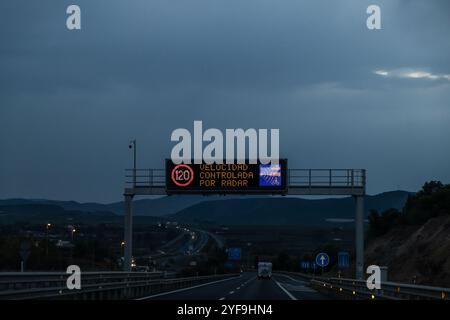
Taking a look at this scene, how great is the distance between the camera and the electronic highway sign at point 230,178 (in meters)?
46.2

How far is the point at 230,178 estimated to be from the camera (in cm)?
4616

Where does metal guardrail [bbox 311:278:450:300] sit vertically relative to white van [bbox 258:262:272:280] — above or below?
above

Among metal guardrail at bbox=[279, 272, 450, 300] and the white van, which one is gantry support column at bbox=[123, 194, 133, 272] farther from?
the white van

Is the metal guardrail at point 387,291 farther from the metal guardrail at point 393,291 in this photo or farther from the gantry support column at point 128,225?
the gantry support column at point 128,225

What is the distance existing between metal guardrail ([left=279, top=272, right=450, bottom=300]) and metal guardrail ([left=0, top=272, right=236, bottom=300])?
910 centimetres

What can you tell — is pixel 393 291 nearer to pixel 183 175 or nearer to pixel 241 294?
pixel 241 294

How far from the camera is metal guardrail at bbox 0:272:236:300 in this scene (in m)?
22.3

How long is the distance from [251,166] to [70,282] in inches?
790

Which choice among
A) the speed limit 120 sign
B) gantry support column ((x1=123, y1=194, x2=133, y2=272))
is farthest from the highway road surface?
the speed limit 120 sign

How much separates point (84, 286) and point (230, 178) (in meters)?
18.8

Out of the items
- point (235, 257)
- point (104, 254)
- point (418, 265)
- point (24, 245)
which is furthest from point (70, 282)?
point (235, 257)

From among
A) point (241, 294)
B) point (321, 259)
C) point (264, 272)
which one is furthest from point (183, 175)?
point (264, 272)

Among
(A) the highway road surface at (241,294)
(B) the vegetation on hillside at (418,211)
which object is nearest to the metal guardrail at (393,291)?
(A) the highway road surface at (241,294)
